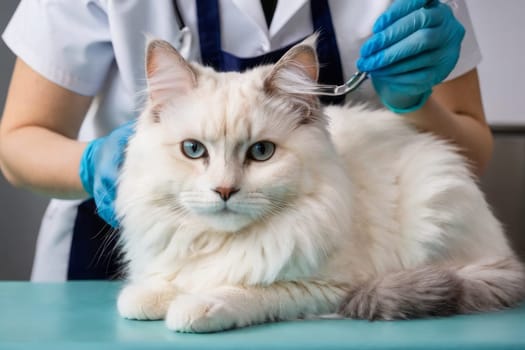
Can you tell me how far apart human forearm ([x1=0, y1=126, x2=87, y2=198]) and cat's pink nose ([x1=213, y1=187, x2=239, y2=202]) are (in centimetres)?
64

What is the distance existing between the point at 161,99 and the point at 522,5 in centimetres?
190

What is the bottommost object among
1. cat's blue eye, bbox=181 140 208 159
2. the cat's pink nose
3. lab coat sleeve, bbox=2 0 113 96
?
the cat's pink nose

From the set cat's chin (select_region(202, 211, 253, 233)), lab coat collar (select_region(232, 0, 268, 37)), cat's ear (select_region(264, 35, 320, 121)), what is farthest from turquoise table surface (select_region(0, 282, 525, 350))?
lab coat collar (select_region(232, 0, 268, 37))

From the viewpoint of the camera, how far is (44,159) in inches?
62.7

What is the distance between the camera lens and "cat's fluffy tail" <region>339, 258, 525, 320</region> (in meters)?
1.07

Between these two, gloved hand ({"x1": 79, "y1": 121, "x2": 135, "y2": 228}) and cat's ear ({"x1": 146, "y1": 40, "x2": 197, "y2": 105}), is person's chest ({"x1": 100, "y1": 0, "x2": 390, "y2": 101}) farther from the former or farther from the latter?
cat's ear ({"x1": 146, "y1": 40, "x2": 197, "y2": 105})

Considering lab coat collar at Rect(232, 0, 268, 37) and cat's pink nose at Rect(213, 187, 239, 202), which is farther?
lab coat collar at Rect(232, 0, 268, 37)

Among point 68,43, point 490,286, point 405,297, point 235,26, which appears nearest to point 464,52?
point 235,26

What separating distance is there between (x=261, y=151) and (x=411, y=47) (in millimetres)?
410

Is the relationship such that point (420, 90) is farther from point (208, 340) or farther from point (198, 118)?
point (208, 340)

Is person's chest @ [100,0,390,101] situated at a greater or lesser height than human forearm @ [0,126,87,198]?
greater

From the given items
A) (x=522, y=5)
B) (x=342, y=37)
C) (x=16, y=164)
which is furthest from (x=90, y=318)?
(x=522, y=5)

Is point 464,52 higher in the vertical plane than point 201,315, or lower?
higher

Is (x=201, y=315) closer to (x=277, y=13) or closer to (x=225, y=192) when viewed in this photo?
(x=225, y=192)
